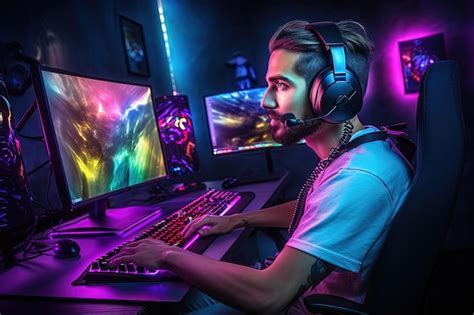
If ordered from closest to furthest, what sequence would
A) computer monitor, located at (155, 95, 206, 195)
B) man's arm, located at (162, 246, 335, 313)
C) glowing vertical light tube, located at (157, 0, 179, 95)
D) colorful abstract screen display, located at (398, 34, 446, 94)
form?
man's arm, located at (162, 246, 335, 313), computer monitor, located at (155, 95, 206, 195), colorful abstract screen display, located at (398, 34, 446, 94), glowing vertical light tube, located at (157, 0, 179, 95)

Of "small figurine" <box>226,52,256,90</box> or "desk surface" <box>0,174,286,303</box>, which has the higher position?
"small figurine" <box>226,52,256,90</box>

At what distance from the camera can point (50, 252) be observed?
948 mm

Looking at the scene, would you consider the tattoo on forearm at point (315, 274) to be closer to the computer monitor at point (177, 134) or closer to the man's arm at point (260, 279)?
the man's arm at point (260, 279)

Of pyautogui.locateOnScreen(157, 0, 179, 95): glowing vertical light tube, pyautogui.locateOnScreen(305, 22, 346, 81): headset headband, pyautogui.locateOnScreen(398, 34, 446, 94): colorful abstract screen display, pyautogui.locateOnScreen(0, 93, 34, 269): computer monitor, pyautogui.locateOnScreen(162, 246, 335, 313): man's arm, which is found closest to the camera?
pyautogui.locateOnScreen(162, 246, 335, 313): man's arm

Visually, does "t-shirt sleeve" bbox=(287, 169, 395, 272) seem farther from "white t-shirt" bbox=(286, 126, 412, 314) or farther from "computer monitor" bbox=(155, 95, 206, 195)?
"computer monitor" bbox=(155, 95, 206, 195)

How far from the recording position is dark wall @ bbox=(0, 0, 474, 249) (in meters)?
1.83

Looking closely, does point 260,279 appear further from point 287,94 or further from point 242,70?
point 242,70

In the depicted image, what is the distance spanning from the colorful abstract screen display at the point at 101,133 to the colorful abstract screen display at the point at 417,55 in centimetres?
164

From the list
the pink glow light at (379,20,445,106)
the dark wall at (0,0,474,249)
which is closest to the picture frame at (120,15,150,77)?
the dark wall at (0,0,474,249)

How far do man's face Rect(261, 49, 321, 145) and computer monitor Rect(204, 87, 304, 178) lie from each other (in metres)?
1.09

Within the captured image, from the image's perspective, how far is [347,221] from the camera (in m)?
0.60

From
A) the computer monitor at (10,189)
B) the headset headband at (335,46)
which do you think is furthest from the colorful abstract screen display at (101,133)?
the headset headband at (335,46)

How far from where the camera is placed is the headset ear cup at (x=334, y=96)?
723 mm

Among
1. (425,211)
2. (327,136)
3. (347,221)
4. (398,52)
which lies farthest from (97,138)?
(398,52)
